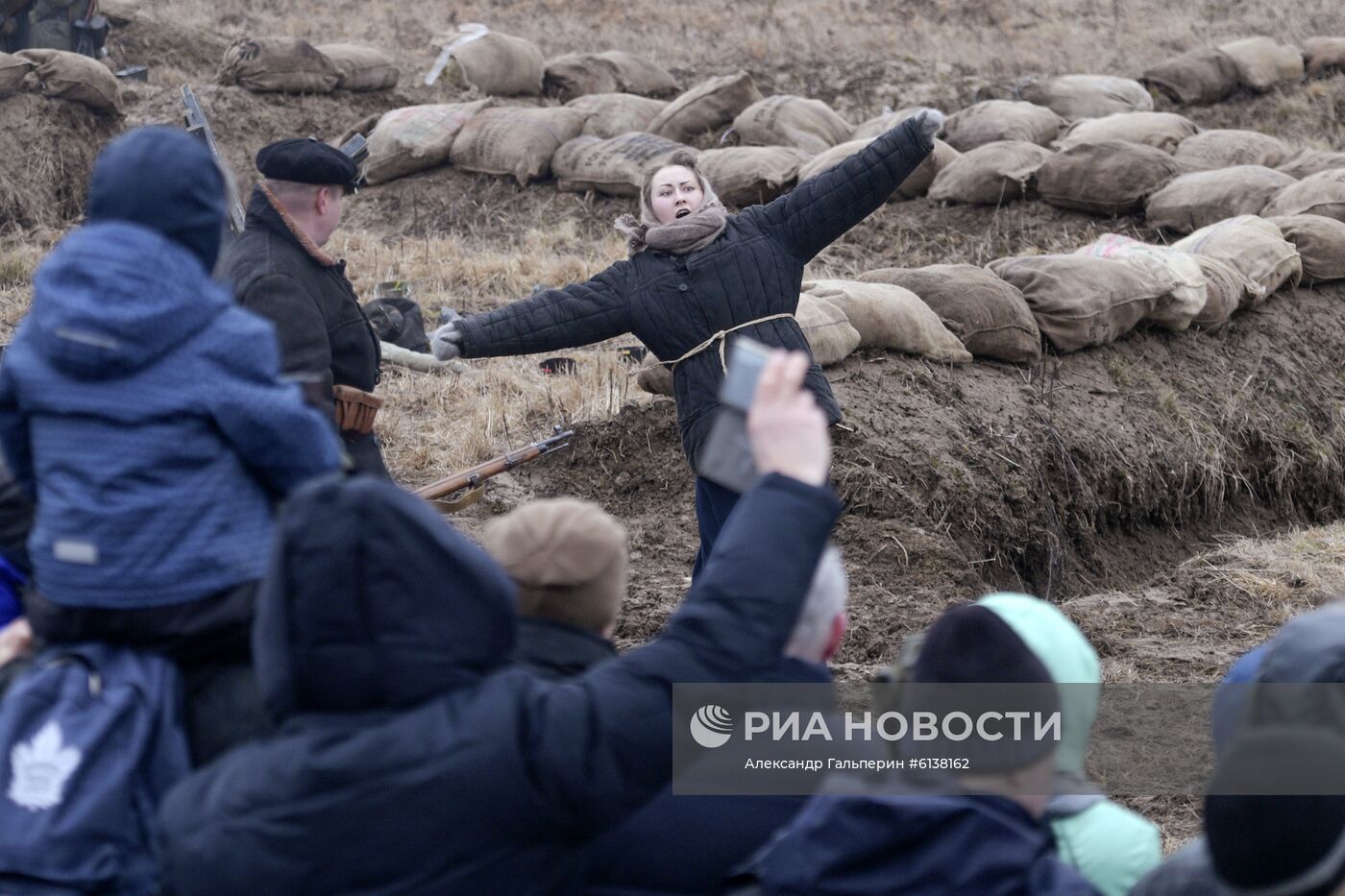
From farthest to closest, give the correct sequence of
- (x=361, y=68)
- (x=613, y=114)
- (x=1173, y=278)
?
(x=361, y=68) → (x=613, y=114) → (x=1173, y=278)

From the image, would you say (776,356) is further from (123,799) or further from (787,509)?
(123,799)

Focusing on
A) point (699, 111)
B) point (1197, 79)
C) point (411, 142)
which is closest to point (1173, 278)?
point (699, 111)

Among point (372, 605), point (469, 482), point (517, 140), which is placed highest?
point (372, 605)

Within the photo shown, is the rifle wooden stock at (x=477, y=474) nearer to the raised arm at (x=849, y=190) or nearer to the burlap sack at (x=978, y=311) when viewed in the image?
the raised arm at (x=849, y=190)

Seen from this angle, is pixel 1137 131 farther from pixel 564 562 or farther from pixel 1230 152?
pixel 564 562

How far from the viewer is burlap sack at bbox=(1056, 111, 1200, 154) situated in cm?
1076

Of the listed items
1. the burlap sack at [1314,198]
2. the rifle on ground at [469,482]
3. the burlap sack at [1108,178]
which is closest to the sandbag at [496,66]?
the burlap sack at [1108,178]

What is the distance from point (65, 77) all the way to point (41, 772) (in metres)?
11.2

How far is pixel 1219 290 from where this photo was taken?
777 cm

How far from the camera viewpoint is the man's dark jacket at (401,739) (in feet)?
5.41

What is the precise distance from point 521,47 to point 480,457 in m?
8.30

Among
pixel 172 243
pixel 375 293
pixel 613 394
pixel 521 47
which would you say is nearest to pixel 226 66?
pixel 521 47

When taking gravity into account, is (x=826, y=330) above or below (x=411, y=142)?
above

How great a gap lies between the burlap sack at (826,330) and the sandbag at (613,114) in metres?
5.78
